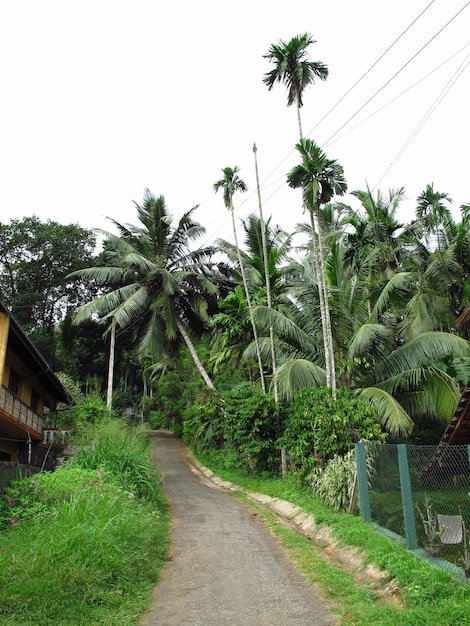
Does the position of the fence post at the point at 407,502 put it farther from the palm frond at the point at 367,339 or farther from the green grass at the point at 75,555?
the palm frond at the point at 367,339

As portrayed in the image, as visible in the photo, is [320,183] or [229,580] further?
[320,183]

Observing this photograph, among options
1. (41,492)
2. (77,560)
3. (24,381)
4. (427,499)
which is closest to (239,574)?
(77,560)

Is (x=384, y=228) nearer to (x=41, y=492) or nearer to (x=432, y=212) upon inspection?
(x=432, y=212)

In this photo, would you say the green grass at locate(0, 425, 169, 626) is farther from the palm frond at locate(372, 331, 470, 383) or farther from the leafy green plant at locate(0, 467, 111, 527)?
the palm frond at locate(372, 331, 470, 383)

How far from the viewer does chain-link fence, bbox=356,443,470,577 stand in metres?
6.55

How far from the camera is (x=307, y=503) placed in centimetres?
1137

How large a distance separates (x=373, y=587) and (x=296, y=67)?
14.4 metres

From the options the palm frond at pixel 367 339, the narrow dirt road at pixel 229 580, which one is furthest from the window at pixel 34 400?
the palm frond at pixel 367 339

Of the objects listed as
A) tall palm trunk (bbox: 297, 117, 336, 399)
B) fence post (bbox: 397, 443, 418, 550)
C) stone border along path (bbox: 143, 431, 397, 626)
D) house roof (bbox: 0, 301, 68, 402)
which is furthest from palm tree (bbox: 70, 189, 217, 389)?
fence post (bbox: 397, 443, 418, 550)

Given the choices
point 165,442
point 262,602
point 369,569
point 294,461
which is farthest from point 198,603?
point 165,442

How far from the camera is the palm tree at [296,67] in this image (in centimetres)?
1541

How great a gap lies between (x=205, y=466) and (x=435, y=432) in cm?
951

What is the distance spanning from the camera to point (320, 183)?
1398cm

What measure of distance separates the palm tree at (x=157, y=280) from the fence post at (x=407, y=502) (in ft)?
54.7
